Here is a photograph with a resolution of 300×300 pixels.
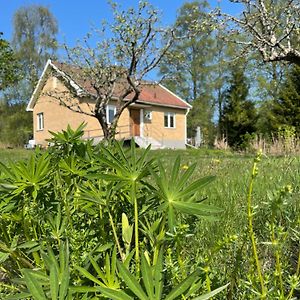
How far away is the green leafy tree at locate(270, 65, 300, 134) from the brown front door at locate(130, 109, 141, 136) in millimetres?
10565

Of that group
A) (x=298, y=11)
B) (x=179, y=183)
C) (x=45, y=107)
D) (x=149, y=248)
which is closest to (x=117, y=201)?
(x=149, y=248)

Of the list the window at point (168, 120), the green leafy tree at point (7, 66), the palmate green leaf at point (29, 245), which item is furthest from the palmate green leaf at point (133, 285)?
the window at point (168, 120)

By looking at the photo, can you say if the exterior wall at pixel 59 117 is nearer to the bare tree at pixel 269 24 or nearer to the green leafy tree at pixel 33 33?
the green leafy tree at pixel 33 33

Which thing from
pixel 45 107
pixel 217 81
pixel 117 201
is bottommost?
pixel 117 201

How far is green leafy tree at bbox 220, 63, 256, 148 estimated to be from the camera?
102 ft

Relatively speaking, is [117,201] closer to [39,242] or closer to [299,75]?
[39,242]

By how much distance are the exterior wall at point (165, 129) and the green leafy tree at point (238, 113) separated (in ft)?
12.9

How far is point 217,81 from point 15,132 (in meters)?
22.6

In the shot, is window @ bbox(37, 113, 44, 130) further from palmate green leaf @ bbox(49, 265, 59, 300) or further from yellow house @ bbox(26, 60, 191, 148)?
palmate green leaf @ bbox(49, 265, 59, 300)

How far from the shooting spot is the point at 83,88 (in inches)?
754

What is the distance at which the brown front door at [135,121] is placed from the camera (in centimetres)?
2912

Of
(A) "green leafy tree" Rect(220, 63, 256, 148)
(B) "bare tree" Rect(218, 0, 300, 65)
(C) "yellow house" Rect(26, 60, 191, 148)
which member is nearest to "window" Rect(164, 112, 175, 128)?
(C) "yellow house" Rect(26, 60, 191, 148)

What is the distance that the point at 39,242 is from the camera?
3.82 ft

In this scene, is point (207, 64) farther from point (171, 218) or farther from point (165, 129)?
point (171, 218)
